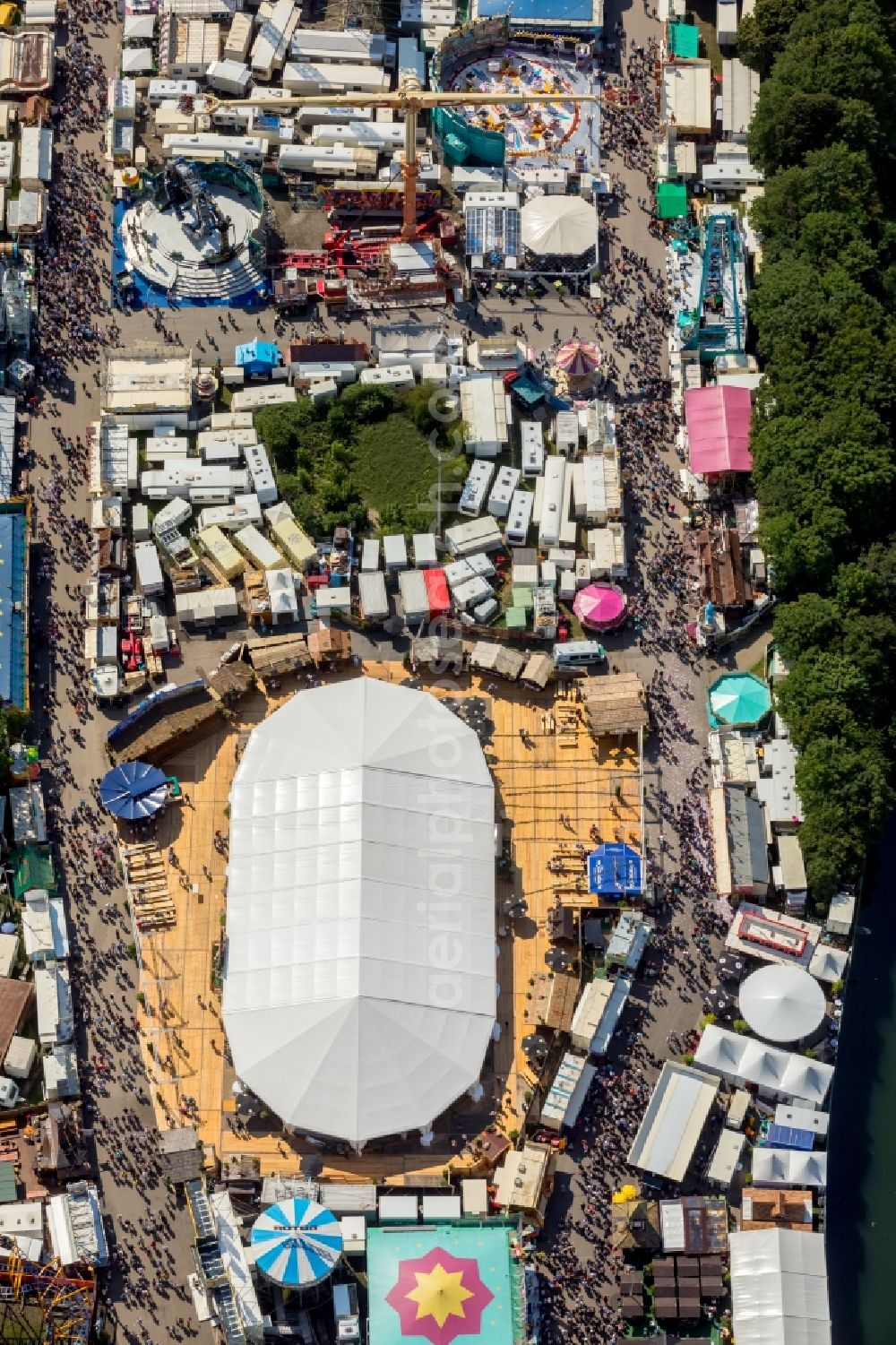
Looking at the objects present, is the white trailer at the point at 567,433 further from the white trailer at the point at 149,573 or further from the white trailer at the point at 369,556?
the white trailer at the point at 149,573

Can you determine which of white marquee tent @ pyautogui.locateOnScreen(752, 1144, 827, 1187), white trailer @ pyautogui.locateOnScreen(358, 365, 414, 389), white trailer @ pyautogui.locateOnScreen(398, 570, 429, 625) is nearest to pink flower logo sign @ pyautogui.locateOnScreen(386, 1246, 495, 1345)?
white marquee tent @ pyautogui.locateOnScreen(752, 1144, 827, 1187)

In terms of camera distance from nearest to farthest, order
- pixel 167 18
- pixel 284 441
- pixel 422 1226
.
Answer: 1. pixel 422 1226
2. pixel 284 441
3. pixel 167 18

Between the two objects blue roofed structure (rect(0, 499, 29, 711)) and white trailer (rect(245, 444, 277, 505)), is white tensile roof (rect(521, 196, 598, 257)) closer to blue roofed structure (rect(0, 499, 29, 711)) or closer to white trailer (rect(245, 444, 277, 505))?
white trailer (rect(245, 444, 277, 505))

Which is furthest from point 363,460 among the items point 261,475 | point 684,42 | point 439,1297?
point 439,1297

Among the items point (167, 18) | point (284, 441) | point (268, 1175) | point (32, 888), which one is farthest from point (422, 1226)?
point (167, 18)

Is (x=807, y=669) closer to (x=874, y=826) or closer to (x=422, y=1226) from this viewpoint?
(x=874, y=826)

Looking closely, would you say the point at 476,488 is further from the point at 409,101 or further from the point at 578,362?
the point at 409,101
